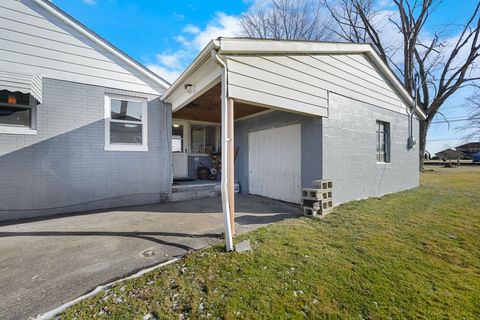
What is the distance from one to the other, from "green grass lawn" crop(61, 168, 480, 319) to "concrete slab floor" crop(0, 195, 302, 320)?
41 centimetres

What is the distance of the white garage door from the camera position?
242 inches

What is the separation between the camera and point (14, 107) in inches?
181

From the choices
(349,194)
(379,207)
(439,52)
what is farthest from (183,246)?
(439,52)

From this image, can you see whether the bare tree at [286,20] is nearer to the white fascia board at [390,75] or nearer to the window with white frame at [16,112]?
the white fascia board at [390,75]

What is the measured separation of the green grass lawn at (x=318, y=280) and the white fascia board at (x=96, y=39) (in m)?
5.06

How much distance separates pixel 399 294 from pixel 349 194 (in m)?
3.91

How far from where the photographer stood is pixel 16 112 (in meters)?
4.65

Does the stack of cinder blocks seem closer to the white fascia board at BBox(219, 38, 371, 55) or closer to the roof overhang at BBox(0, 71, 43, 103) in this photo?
the white fascia board at BBox(219, 38, 371, 55)

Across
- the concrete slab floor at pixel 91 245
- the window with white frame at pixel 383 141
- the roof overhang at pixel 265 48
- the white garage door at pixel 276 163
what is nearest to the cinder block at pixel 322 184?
the concrete slab floor at pixel 91 245

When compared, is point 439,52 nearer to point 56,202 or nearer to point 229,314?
point 229,314

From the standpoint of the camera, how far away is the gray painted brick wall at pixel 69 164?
181 inches

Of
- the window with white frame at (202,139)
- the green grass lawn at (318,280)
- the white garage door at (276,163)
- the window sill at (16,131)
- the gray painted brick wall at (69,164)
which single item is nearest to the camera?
the green grass lawn at (318,280)

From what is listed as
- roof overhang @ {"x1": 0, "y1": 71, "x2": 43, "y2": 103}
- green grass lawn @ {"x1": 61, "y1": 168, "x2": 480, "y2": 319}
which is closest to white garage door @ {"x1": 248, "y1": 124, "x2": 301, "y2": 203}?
green grass lawn @ {"x1": 61, "y1": 168, "x2": 480, "y2": 319}

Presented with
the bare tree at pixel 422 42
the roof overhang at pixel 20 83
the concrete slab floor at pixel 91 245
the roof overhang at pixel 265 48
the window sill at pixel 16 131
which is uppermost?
the bare tree at pixel 422 42
